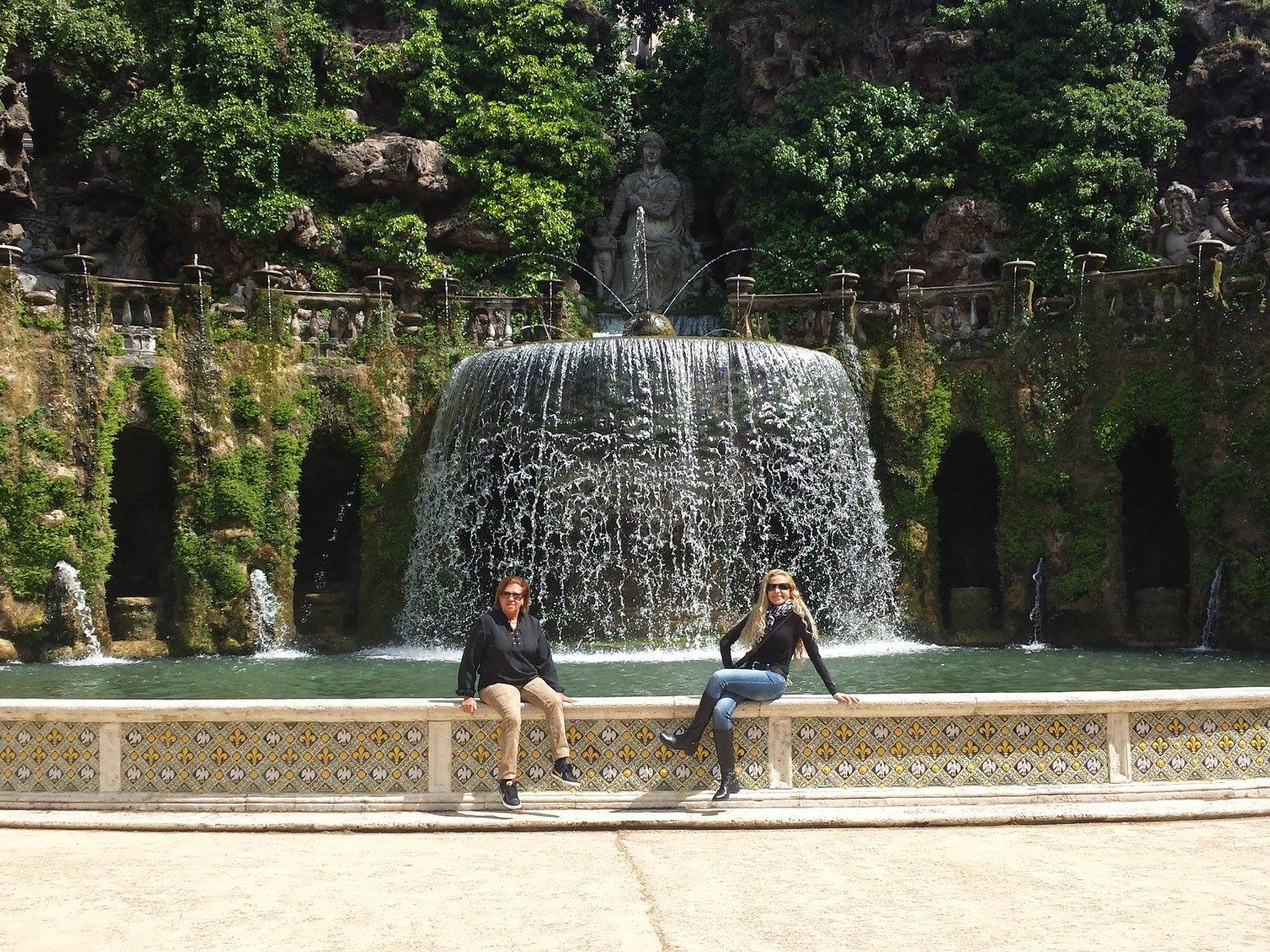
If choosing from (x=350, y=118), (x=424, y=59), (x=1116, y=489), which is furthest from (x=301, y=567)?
(x=1116, y=489)

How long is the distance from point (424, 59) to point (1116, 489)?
55.5 feet

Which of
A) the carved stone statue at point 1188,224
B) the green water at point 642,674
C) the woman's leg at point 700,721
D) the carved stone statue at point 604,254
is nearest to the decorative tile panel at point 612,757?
the woman's leg at point 700,721

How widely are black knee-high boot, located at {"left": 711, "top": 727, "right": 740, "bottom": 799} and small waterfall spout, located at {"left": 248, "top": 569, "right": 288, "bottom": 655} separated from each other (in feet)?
43.5

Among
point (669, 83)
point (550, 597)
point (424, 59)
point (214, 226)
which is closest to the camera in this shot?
point (550, 597)

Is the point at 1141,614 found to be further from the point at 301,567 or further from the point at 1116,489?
the point at 301,567

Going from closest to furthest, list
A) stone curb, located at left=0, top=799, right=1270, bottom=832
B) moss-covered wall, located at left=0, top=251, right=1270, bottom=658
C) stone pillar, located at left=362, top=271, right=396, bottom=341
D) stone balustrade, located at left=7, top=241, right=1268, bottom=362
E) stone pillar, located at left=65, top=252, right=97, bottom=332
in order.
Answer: stone curb, located at left=0, top=799, right=1270, bottom=832 → moss-covered wall, located at left=0, top=251, right=1270, bottom=658 → stone pillar, located at left=65, top=252, right=97, bottom=332 → stone balustrade, located at left=7, top=241, right=1268, bottom=362 → stone pillar, located at left=362, top=271, right=396, bottom=341

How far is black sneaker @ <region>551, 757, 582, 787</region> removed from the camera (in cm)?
741

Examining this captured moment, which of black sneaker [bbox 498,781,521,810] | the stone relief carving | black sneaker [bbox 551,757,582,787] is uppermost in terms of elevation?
the stone relief carving

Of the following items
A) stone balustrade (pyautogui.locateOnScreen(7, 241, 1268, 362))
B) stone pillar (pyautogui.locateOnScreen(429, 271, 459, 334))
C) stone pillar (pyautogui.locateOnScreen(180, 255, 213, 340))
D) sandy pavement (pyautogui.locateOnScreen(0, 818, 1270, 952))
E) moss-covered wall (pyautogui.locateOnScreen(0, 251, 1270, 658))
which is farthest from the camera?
stone pillar (pyautogui.locateOnScreen(429, 271, 459, 334))

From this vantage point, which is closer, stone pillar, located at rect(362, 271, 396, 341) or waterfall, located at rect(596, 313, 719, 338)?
stone pillar, located at rect(362, 271, 396, 341)

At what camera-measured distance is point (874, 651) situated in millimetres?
17438

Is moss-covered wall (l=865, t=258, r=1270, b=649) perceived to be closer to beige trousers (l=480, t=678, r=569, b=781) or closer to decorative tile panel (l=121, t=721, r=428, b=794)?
beige trousers (l=480, t=678, r=569, b=781)

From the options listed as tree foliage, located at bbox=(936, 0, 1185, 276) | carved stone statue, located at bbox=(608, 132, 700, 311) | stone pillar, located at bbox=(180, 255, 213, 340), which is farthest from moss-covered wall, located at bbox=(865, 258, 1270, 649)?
stone pillar, located at bbox=(180, 255, 213, 340)

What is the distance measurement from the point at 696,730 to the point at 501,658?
1247 mm
